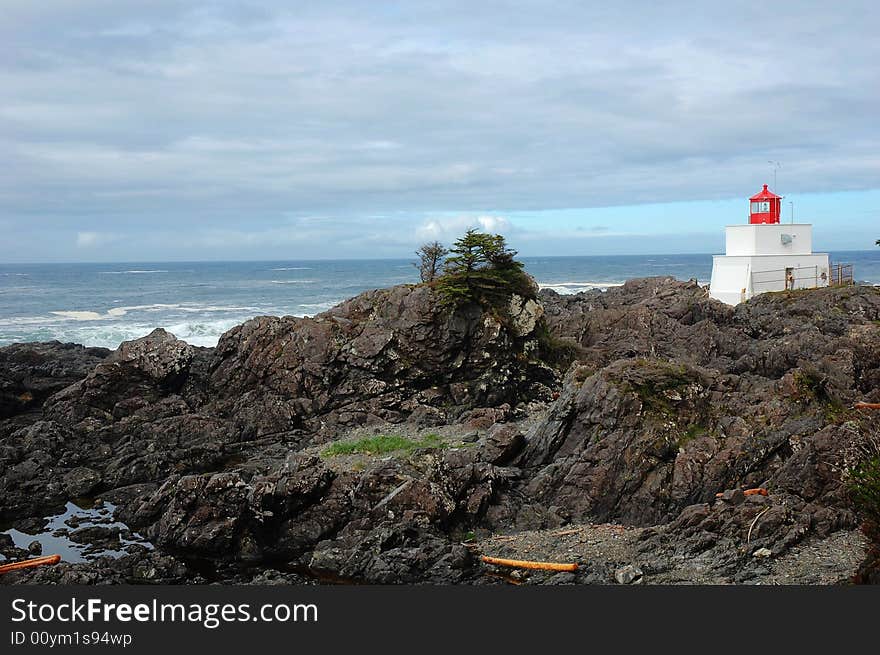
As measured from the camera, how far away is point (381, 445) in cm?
2050

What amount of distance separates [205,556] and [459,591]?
772 cm

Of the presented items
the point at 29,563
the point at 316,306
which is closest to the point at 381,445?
the point at 29,563

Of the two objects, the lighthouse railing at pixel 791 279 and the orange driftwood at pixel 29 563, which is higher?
the lighthouse railing at pixel 791 279

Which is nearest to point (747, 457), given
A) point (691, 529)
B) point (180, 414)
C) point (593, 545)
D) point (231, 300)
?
point (691, 529)

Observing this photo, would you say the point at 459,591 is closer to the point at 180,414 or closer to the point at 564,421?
the point at 564,421

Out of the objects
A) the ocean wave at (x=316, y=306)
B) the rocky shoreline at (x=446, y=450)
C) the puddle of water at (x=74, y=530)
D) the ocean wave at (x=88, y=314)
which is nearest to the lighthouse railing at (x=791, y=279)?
the rocky shoreline at (x=446, y=450)

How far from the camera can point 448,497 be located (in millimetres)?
15570

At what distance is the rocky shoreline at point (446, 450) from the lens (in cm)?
1331

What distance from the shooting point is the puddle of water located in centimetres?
1532

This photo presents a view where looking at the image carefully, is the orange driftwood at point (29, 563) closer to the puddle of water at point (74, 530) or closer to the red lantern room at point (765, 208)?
the puddle of water at point (74, 530)

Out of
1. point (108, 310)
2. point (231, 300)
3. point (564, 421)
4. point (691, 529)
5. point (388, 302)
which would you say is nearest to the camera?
point (691, 529)

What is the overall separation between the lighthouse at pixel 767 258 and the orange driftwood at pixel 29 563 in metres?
32.2

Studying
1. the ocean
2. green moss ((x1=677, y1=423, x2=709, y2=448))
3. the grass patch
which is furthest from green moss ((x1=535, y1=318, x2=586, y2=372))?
the ocean

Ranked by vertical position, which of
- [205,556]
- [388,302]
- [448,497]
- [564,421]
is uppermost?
[388,302]
